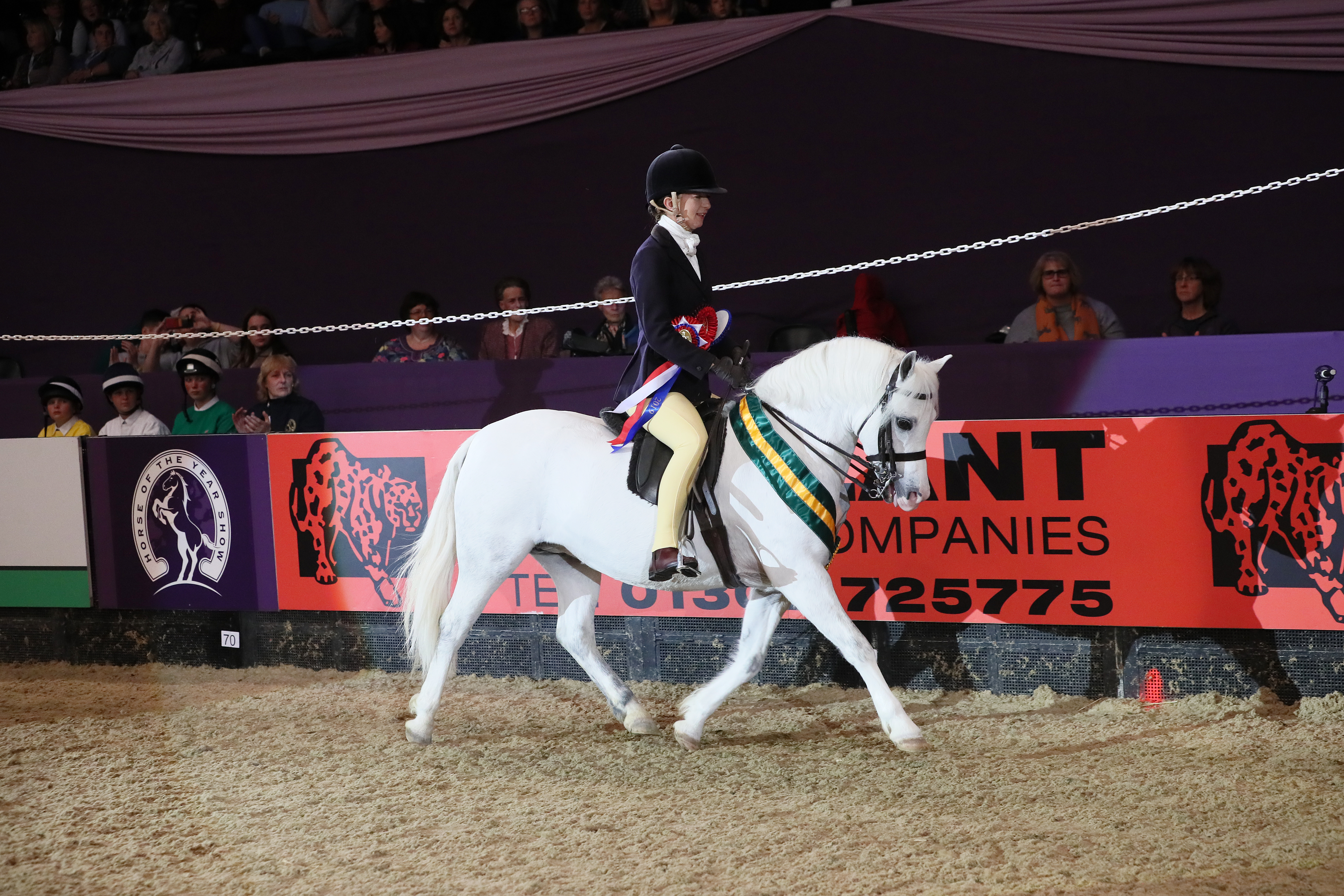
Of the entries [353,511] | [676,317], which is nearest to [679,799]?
[676,317]

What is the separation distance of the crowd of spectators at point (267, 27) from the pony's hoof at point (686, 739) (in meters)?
5.44

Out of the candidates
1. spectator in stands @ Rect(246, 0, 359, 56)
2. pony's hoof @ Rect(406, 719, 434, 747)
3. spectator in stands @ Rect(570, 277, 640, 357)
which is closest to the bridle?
pony's hoof @ Rect(406, 719, 434, 747)

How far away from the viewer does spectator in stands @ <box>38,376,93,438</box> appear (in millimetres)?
6914

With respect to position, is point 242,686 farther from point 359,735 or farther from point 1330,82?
point 1330,82

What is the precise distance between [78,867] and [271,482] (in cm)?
278

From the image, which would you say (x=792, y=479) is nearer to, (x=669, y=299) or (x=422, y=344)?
(x=669, y=299)

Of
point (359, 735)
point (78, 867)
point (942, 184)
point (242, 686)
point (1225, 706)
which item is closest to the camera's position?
point (78, 867)

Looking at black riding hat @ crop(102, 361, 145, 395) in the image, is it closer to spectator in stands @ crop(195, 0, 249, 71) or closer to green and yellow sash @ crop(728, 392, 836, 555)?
spectator in stands @ crop(195, 0, 249, 71)

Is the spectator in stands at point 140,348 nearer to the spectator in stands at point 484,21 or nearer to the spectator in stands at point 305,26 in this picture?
the spectator in stands at point 305,26

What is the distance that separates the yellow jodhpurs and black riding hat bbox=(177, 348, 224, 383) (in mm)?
3630

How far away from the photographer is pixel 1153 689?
470 cm

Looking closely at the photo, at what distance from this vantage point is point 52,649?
6555 millimetres

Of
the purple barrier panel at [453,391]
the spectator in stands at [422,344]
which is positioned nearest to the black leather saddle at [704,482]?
the purple barrier panel at [453,391]

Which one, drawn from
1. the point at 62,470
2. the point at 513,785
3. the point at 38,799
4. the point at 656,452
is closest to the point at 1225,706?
the point at 656,452
